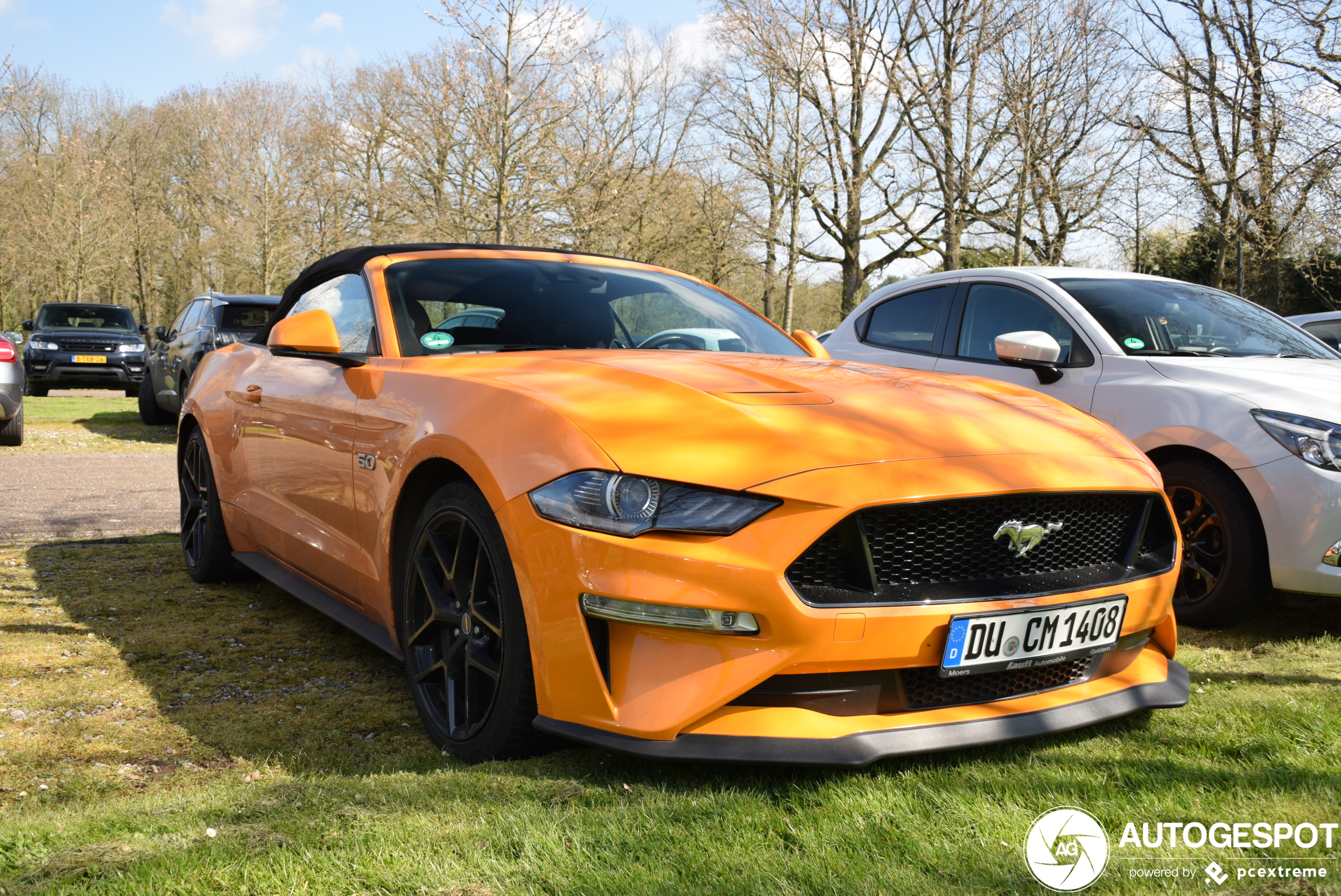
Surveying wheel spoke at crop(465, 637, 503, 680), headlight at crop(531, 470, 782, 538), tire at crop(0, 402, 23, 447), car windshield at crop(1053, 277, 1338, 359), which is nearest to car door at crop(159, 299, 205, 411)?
tire at crop(0, 402, 23, 447)

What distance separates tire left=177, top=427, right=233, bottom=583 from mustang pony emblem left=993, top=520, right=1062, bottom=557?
3743 mm

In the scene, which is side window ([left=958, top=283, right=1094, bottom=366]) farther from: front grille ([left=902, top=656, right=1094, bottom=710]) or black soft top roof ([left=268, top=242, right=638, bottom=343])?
front grille ([left=902, top=656, right=1094, bottom=710])

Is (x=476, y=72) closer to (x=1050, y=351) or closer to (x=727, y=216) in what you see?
(x=727, y=216)

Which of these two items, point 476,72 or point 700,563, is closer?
point 700,563

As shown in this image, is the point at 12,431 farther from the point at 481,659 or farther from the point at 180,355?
the point at 481,659

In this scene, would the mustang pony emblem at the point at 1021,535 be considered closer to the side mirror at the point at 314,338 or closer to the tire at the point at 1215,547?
the tire at the point at 1215,547

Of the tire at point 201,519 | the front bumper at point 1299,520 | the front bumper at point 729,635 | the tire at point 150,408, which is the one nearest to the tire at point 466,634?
the front bumper at point 729,635

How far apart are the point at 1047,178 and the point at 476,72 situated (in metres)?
10.4

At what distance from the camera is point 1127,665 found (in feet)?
9.10

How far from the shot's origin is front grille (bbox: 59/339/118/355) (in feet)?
61.2

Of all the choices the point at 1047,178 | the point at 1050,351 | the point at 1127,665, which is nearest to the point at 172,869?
the point at 1127,665

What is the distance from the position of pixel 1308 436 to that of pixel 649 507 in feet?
10.4

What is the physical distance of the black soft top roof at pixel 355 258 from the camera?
3920 mm

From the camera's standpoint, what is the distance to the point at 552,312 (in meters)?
3.73
